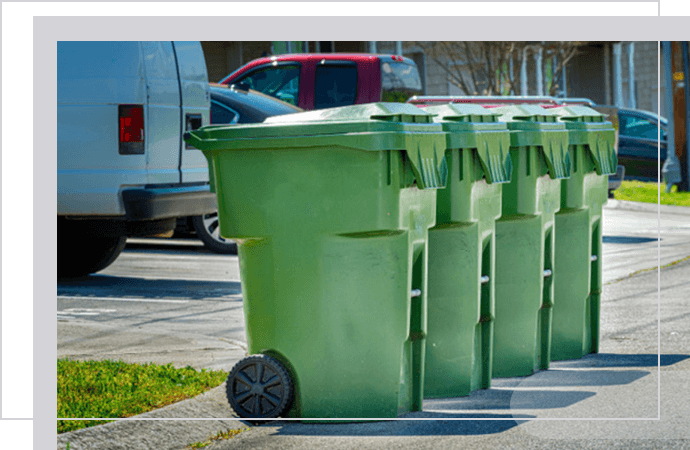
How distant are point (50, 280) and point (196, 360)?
138 centimetres

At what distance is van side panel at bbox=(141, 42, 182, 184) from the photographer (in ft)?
26.5

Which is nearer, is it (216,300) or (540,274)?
(540,274)

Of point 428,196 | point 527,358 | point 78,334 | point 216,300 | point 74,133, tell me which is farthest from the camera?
point 216,300

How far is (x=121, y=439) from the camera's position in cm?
479

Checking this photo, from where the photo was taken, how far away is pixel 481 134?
546cm

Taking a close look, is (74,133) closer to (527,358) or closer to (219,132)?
(219,132)

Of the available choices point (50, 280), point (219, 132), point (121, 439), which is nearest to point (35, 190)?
point (50, 280)

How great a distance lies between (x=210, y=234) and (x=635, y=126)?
814cm

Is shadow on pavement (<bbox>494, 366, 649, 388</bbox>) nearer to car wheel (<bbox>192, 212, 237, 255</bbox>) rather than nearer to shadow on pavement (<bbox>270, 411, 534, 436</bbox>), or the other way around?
shadow on pavement (<bbox>270, 411, 534, 436</bbox>)

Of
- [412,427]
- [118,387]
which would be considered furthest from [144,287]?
[412,427]

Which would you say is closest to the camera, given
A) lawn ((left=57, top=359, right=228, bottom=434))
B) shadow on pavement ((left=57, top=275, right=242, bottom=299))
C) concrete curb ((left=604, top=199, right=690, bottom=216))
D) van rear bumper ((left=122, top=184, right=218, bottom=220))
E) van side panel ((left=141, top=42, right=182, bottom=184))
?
lawn ((left=57, top=359, right=228, bottom=434))

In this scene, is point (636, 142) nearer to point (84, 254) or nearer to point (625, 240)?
point (625, 240)

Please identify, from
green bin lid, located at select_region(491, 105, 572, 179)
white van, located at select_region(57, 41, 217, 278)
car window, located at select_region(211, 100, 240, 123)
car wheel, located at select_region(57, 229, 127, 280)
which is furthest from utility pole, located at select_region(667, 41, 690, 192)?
green bin lid, located at select_region(491, 105, 572, 179)

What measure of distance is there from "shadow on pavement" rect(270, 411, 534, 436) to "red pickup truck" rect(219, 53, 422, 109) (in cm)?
596
